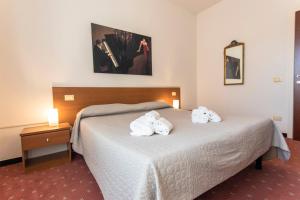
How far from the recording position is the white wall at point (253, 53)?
2797mm

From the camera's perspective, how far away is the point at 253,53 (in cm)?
318

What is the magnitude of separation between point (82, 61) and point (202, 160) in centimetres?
228

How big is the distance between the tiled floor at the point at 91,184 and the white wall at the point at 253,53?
1358 mm

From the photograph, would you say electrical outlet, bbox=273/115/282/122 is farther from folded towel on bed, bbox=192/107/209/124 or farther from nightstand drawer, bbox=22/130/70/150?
nightstand drawer, bbox=22/130/70/150

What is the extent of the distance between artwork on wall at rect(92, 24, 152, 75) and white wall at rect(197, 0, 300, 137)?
65.2 inches

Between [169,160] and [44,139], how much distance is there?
1.71 meters

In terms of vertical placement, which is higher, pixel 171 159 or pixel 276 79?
pixel 276 79

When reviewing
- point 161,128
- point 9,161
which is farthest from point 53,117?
point 161,128

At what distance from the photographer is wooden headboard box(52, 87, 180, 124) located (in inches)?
91.7

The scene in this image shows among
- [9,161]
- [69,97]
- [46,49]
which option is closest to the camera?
[9,161]

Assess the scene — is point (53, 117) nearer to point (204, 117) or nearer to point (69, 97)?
point (69, 97)

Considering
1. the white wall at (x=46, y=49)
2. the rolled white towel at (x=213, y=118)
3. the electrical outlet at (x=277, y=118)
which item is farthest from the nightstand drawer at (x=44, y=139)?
the electrical outlet at (x=277, y=118)

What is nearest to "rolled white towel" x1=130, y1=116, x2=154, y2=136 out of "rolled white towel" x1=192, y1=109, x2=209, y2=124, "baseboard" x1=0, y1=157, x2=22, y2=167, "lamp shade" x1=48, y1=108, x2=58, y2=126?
"rolled white towel" x1=192, y1=109, x2=209, y2=124

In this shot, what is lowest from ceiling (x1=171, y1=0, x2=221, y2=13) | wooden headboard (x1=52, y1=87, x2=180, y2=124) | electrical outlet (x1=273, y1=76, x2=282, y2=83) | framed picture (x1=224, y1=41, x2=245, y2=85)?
wooden headboard (x1=52, y1=87, x2=180, y2=124)
